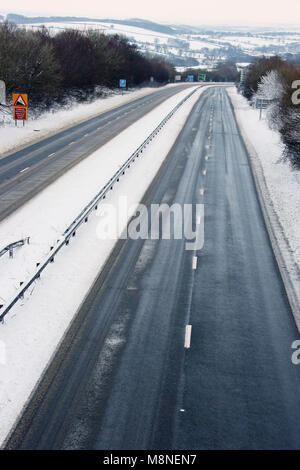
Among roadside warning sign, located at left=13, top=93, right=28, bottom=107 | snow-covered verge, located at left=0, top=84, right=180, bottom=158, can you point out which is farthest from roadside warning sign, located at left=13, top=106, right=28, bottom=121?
roadside warning sign, located at left=13, top=93, right=28, bottom=107

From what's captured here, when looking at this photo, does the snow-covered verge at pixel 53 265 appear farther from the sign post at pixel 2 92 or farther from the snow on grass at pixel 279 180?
the sign post at pixel 2 92

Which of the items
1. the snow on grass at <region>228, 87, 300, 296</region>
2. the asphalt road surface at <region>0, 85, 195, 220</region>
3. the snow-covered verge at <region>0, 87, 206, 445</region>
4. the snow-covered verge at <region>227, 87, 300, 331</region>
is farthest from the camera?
the asphalt road surface at <region>0, 85, 195, 220</region>

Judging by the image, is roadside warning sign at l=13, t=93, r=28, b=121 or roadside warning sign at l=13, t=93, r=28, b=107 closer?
roadside warning sign at l=13, t=93, r=28, b=121

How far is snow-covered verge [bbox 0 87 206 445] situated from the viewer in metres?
11.6

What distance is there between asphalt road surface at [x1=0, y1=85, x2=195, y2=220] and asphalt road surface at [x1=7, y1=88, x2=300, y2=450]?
939cm

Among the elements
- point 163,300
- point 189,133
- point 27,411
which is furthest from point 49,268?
point 189,133

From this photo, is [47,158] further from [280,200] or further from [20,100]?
[280,200]

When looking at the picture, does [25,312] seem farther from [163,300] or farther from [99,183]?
[99,183]

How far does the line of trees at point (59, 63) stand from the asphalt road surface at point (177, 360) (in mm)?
39294

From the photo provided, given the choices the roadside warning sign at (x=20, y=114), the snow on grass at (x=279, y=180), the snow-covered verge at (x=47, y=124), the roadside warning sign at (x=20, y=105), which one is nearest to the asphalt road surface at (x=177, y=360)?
the snow on grass at (x=279, y=180)

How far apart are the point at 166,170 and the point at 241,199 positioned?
778 cm

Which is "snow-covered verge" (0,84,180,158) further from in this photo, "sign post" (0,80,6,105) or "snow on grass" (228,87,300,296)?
"snow on grass" (228,87,300,296)

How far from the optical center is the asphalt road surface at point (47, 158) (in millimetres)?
27125

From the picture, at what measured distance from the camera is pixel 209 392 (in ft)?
36.0
